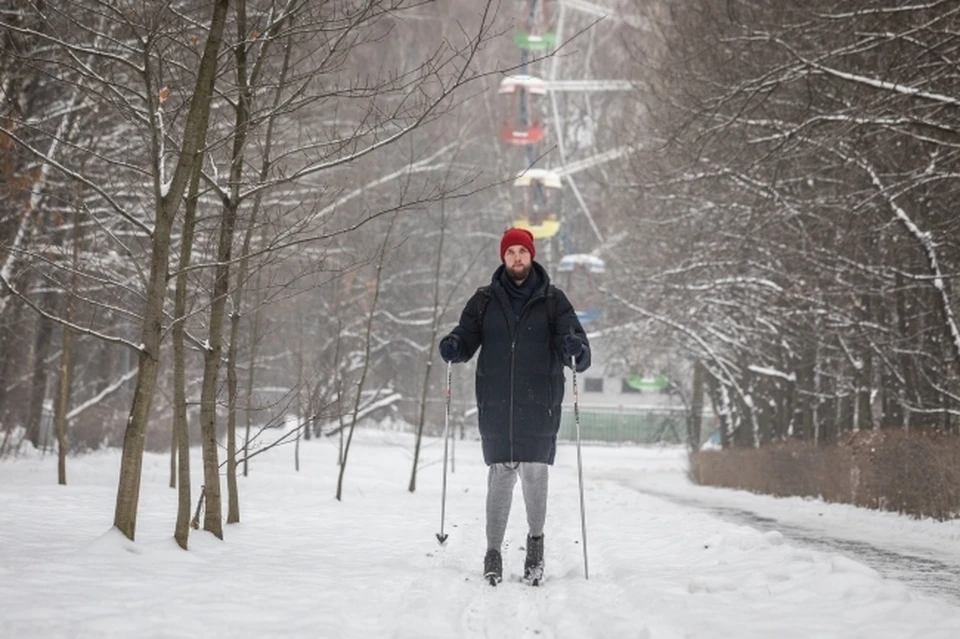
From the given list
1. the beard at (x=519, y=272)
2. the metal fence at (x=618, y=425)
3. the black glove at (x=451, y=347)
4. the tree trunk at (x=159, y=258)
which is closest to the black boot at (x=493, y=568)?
the black glove at (x=451, y=347)

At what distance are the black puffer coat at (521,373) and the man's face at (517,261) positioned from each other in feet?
0.38

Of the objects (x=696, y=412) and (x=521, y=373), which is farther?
(x=696, y=412)

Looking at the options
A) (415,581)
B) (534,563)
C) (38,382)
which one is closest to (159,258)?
(415,581)

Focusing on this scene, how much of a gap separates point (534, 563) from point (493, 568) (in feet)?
0.87

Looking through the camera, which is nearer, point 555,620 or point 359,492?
point 555,620

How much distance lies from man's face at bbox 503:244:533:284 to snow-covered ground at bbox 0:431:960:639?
2.00 meters

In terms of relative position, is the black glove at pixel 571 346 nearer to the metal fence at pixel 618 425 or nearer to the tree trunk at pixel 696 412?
the tree trunk at pixel 696 412

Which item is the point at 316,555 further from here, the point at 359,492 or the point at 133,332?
the point at 133,332

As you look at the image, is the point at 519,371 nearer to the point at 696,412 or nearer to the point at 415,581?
the point at 415,581

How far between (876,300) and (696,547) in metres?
11.7

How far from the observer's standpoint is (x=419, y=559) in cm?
801

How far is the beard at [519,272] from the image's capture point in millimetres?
7387

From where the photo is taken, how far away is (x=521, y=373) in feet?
23.8

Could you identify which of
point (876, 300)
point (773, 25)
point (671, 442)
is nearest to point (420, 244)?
point (671, 442)
